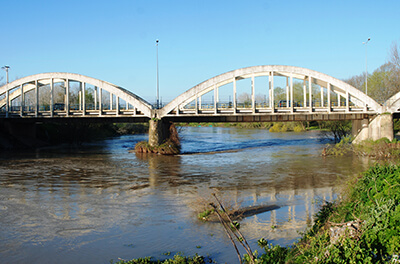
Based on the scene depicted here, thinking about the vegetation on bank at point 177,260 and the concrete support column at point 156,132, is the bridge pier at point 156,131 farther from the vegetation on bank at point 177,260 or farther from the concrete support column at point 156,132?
the vegetation on bank at point 177,260

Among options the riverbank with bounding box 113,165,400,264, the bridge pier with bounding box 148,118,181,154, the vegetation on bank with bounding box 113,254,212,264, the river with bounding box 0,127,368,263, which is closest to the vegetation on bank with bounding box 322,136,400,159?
the river with bounding box 0,127,368,263

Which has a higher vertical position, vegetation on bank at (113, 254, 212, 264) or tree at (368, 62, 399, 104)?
tree at (368, 62, 399, 104)

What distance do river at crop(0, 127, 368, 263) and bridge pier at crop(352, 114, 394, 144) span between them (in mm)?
6561

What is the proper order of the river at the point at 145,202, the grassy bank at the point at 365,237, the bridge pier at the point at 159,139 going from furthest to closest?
the bridge pier at the point at 159,139
the river at the point at 145,202
the grassy bank at the point at 365,237

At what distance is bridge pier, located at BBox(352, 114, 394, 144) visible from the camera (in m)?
36.1

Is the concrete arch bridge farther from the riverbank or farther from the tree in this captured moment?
the riverbank

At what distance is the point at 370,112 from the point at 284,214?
92.1ft

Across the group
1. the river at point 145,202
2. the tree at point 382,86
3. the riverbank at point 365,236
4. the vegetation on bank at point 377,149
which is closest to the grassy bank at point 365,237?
the riverbank at point 365,236

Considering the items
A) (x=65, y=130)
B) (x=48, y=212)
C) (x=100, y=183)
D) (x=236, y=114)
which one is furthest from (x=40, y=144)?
(x=48, y=212)

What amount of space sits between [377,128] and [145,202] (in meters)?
28.5

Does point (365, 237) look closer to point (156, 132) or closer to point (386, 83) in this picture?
point (156, 132)

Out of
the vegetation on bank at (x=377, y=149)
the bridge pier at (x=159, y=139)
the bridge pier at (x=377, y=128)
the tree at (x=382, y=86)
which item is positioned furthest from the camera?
the tree at (x=382, y=86)

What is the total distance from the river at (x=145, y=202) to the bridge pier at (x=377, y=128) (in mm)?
6561

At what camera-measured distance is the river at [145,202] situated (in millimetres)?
10734
